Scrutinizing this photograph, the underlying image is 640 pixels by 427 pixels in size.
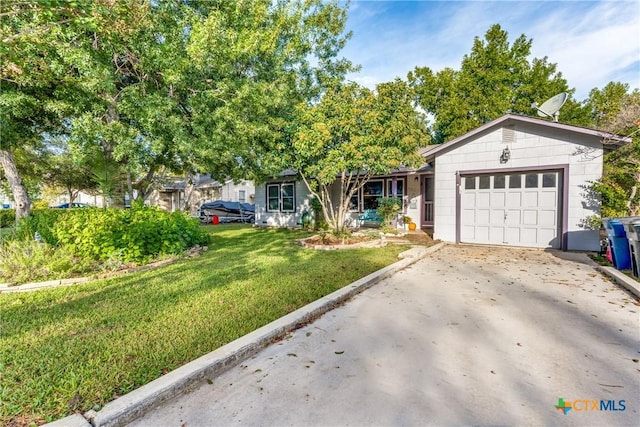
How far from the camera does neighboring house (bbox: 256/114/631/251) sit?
8.08 m

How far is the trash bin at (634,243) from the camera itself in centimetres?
521

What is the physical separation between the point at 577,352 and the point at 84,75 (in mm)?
9743

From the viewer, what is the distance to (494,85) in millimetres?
23812

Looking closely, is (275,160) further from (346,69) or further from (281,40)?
(346,69)

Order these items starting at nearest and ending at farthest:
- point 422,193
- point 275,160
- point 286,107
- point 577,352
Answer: point 577,352, point 275,160, point 286,107, point 422,193

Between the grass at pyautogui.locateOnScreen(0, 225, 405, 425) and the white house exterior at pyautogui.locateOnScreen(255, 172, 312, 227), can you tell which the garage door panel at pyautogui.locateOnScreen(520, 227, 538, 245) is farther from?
the white house exterior at pyautogui.locateOnScreen(255, 172, 312, 227)

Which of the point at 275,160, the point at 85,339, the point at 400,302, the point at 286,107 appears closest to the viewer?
the point at 85,339

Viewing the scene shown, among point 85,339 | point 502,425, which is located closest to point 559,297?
point 502,425

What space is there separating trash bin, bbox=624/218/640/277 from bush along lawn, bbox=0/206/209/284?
10.00 metres

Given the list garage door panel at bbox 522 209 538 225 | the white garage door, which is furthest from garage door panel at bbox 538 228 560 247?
garage door panel at bbox 522 209 538 225

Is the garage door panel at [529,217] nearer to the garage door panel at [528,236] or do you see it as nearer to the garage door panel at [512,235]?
the garage door panel at [528,236]

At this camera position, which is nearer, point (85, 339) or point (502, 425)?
point (502, 425)

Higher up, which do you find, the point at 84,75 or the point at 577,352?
the point at 84,75

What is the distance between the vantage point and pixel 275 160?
29.8ft
